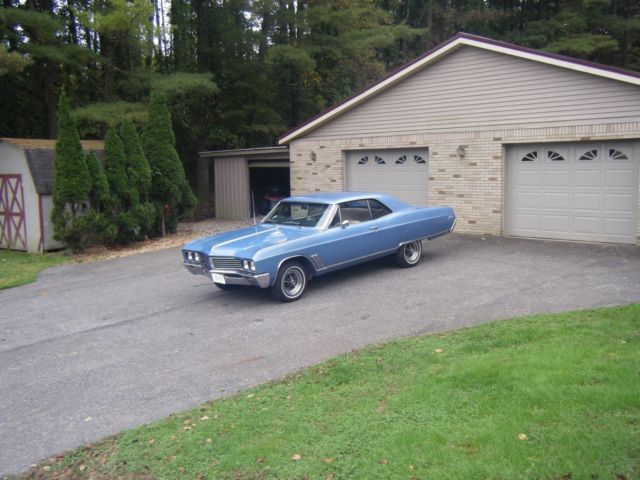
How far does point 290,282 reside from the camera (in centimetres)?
872

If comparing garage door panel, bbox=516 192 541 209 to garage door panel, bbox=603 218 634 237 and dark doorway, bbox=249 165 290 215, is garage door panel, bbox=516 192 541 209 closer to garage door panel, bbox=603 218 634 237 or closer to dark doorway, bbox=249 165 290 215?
garage door panel, bbox=603 218 634 237

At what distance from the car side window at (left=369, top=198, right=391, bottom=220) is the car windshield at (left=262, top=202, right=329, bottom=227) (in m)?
0.97

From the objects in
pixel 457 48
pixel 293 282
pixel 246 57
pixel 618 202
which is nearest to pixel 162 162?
pixel 457 48

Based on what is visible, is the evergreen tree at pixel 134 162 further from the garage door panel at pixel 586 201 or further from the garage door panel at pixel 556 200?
the garage door panel at pixel 586 201

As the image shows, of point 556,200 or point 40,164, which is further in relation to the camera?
point 40,164

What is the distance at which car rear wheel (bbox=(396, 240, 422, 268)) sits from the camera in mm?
10523

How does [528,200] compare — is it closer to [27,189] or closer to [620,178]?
[620,178]

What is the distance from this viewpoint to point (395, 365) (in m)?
5.62

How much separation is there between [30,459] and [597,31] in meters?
29.2

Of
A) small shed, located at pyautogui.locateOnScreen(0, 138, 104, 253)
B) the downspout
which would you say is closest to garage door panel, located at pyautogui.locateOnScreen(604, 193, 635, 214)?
small shed, located at pyautogui.locateOnScreen(0, 138, 104, 253)

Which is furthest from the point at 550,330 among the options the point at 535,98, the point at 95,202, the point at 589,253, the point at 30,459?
the point at 95,202

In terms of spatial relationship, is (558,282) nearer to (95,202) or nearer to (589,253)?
(589,253)

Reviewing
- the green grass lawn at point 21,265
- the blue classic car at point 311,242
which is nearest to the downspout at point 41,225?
the green grass lawn at point 21,265

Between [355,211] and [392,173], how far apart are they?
6.55 m
